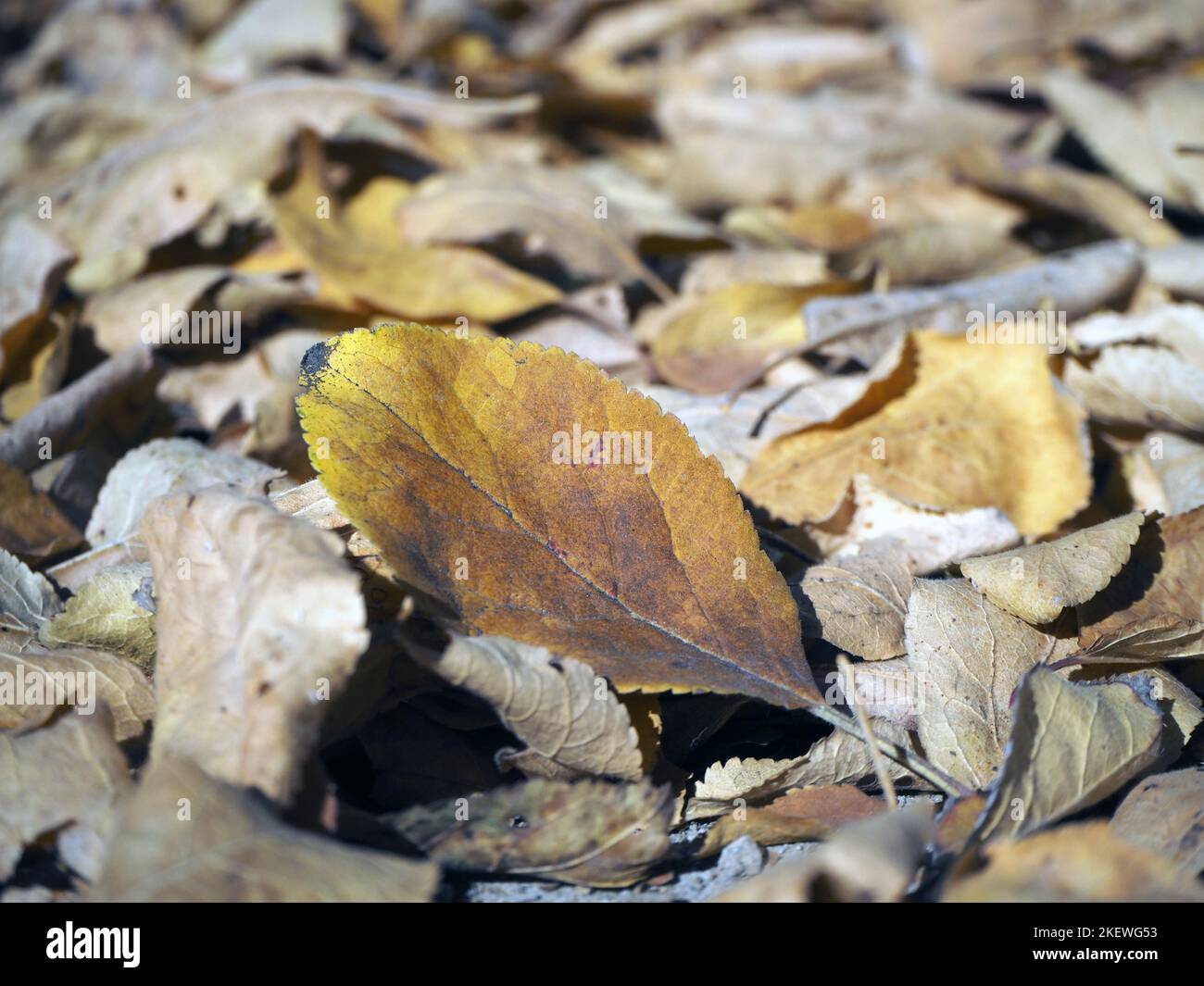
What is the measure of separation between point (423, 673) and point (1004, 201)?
5.91 ft

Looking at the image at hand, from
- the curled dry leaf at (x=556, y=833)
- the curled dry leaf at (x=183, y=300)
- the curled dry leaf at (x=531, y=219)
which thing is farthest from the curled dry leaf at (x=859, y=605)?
the curled dry leaf at (x=183, y=300)

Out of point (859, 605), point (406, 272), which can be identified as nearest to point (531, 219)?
point (406, 272)

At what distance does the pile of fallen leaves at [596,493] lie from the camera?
1.00 metres

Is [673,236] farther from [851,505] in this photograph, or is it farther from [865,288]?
[851,505]

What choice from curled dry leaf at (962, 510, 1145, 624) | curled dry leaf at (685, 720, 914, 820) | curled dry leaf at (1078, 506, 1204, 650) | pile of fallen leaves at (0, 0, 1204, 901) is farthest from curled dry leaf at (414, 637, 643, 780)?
curled dry leaf at (1078, 506, 1204, 650)

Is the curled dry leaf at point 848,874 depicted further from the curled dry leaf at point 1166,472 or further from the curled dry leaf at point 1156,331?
the curled dry leaf at point 1156,331

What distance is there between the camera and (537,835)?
1.05m

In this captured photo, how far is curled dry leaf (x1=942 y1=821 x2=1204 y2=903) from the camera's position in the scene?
2.91 ft

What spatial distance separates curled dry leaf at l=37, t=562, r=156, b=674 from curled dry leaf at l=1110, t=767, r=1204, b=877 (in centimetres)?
107

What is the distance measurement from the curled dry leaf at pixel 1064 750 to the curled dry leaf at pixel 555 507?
0.72 feet

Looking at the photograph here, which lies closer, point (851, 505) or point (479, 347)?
point (479, 347)

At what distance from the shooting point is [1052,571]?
124 cm

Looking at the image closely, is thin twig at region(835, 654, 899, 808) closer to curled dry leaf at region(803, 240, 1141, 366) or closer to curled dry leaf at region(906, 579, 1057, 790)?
curled dry leaf at region(906, 579, 1057, 790)

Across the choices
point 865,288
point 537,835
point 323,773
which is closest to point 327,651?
point 323,773
